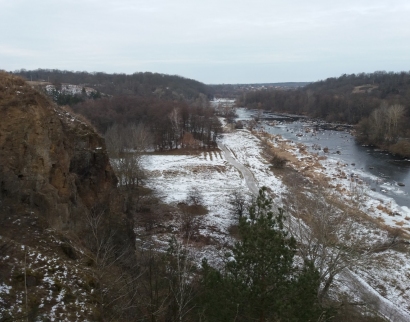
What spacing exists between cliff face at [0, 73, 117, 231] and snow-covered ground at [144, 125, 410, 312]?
9657 millimetres

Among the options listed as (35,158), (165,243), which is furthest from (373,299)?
(35,158)

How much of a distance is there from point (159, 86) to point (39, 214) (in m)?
133

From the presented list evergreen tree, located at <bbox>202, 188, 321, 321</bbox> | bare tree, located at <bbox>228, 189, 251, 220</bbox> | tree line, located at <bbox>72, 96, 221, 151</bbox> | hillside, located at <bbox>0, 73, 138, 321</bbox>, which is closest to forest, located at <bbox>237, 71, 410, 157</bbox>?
tree line, located at <bbox>72, 96, 221, 151</bbox>

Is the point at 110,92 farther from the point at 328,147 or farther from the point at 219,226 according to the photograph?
the point at 219,226

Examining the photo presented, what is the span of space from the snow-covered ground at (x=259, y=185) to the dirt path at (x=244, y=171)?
0.34 metres

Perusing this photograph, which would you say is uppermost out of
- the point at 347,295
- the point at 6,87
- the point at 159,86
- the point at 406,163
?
the point at 159,86

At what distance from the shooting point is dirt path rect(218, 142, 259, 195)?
34275 millimetres

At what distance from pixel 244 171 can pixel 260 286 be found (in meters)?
32.0

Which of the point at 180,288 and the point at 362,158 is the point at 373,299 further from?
the point at 362,158

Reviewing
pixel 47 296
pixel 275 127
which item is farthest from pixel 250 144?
pixel 47 296

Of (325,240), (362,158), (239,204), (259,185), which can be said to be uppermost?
(325,240)

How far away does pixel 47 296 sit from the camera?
7336 mm

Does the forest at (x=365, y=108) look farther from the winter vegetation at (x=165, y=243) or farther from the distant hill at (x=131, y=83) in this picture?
the distant hill at (x=131, y=83)

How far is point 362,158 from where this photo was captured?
46469 mm
